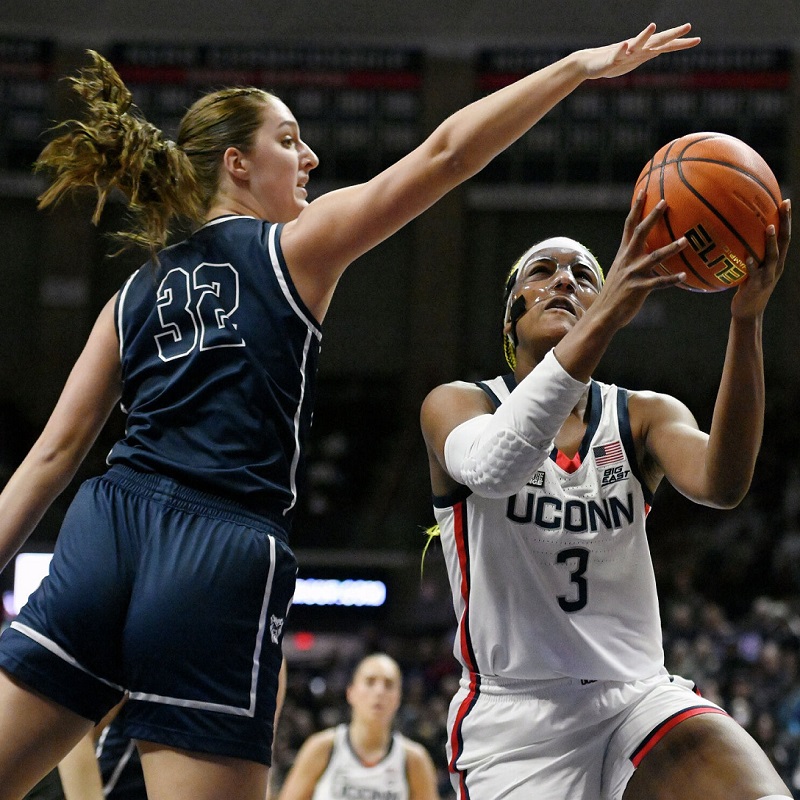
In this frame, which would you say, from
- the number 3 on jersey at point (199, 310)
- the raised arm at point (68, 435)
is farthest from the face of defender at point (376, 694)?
the number 3 on jersey at point (199, 310)

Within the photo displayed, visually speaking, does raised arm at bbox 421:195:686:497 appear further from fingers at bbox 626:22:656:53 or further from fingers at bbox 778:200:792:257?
fingers at bbox 626:22:656:53

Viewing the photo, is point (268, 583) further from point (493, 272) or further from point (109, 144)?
point (493, 272)

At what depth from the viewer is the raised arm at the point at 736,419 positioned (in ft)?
8.80

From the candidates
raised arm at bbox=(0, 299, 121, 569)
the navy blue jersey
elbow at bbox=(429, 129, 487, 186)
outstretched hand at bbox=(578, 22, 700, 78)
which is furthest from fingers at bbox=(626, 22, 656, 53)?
raised arm at bbox=(0, 299, 121, 569)

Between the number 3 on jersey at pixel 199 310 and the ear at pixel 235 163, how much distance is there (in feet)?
1.04

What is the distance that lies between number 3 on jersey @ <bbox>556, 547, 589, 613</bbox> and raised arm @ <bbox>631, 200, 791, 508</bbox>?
11.8 inches

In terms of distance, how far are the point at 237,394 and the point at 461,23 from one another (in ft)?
44.0

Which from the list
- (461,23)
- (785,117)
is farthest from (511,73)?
(785,117)

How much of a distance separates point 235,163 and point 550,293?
104 cm

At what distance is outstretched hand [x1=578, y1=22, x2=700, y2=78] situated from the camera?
7.93ft

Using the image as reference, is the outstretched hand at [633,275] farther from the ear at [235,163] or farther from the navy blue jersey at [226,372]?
the ear at [235,163]

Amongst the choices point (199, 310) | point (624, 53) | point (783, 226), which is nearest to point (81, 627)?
point (199, 310)

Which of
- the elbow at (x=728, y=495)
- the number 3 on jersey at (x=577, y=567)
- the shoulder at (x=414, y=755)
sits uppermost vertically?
the elbow at (x=728, y=495)

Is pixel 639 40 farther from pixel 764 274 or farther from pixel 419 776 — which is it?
pixel 419 776
